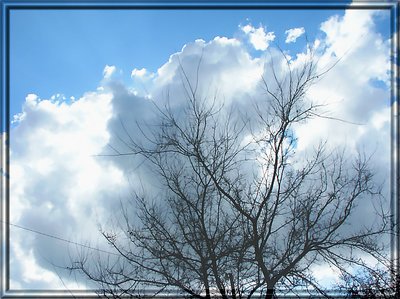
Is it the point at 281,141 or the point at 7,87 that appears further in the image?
the point at 281,141

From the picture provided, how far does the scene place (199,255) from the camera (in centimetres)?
502

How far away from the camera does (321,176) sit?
5.19 m

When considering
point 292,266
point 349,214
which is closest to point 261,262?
point 292,266

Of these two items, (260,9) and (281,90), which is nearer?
(260,9)

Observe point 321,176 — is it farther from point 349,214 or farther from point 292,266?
point 292,266

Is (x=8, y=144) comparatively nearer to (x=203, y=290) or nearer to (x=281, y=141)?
(x=203, y=290)

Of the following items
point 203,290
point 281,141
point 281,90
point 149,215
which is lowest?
point 203,290

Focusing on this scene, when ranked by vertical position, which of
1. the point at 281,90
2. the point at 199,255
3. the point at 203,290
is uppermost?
the point at 281,90

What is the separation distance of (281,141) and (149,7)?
6.44 ft

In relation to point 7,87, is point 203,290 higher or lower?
lower

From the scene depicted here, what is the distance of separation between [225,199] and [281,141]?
2.89 feet

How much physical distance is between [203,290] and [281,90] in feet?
7.51

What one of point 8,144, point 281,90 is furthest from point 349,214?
point 8,144

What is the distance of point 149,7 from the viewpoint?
4.57m
